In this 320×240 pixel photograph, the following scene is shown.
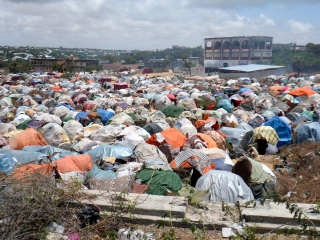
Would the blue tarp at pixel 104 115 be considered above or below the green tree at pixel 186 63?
above

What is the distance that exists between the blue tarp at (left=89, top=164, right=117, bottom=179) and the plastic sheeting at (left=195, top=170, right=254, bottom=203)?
1.49 m

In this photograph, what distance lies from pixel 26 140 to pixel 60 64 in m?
50.0

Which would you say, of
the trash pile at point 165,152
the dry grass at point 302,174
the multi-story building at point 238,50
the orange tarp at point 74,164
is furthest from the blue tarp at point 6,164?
the multi-story building at point 238,50

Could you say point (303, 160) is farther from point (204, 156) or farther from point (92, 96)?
point (92, 96)

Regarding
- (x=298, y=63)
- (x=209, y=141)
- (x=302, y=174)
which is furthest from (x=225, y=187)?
(x=298, y=63)

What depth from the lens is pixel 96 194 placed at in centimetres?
430

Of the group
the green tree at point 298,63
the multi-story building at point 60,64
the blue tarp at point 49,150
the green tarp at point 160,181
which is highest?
the green tarp at point 160,181

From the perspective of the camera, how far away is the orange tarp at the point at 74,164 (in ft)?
19.4

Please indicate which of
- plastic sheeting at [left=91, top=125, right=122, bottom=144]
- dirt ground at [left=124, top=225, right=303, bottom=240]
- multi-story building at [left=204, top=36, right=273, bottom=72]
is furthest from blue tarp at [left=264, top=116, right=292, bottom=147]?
multi-story building at [left=204, top=36, right=273, bottom=72]

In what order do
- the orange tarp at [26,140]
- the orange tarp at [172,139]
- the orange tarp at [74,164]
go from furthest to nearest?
the orange tarp at [172,139], the orange tarp at [26,140], the orange tarp at [74,164]

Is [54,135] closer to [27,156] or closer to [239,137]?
[27,156]

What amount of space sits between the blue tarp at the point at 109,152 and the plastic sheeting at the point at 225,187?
2223mm

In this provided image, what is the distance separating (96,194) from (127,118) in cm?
691

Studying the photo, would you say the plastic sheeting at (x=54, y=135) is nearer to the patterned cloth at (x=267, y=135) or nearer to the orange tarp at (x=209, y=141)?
the orange tarp at (x=209, y=141)
